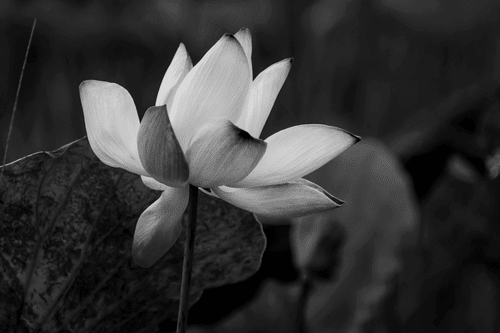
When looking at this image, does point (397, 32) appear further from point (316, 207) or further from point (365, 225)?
point (316, 207)

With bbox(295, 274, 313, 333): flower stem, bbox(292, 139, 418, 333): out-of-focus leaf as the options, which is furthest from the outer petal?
bbox(292, 139, 418, 333): out-of-focus leaf

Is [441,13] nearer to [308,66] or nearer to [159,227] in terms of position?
[308,66]

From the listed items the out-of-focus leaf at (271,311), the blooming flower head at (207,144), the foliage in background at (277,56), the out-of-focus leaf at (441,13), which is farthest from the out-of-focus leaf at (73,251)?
the out-of-focus leaf at (441,13)

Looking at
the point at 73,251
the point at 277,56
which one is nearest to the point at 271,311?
the point at 73,251

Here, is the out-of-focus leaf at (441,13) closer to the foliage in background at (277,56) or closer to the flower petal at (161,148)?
the foliage in background at (277,56)

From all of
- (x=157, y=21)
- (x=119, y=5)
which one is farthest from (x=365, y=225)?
(x=119, y=5)

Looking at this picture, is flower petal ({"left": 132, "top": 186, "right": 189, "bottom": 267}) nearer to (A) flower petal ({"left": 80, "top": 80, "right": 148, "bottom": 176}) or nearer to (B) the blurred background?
(A) flower petal ({"left": 80, "top": 80, "right": 148, "bottom": 176})
